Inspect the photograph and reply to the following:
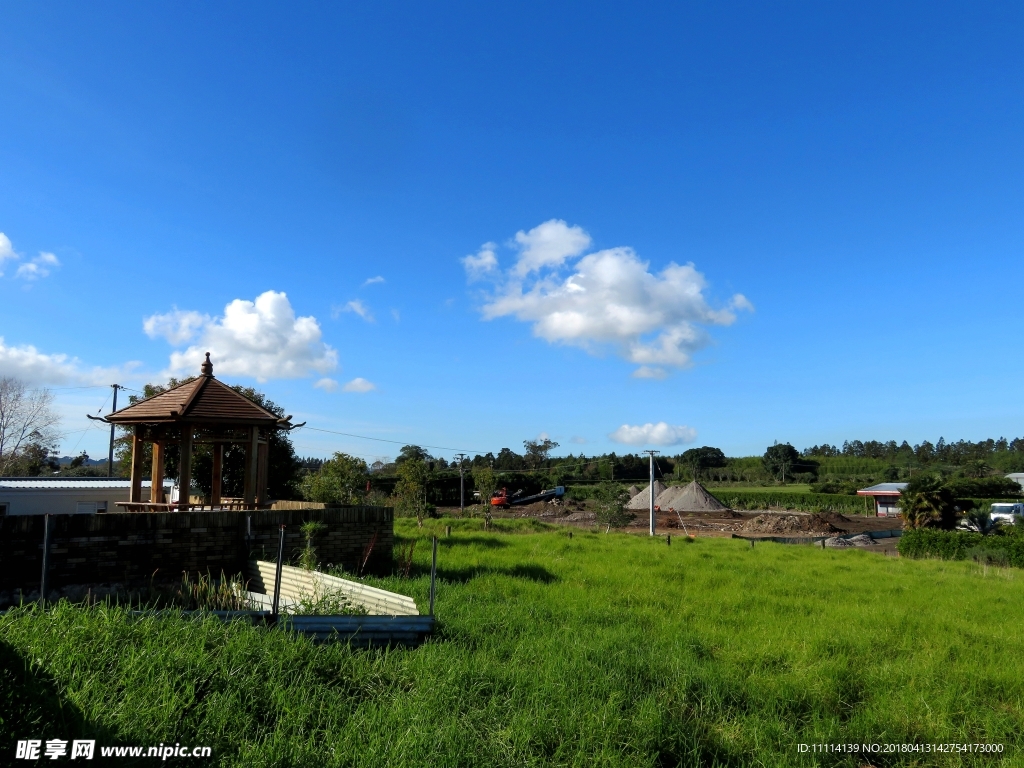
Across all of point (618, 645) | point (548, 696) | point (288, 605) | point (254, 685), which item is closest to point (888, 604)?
point (618, 645)

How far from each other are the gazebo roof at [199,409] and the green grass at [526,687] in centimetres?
623

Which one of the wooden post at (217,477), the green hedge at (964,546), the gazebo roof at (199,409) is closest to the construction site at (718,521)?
the green hedge at (964,546)

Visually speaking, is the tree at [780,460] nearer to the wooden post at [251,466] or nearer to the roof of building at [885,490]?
the roof of building at [885,490]

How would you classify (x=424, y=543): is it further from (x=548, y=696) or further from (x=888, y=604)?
(x=548, y=696)

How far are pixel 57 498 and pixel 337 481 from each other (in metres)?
10.5

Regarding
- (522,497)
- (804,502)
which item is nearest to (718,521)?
(804,502)

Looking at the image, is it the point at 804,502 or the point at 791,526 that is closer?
the point at 791,526

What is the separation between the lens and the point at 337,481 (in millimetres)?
27578

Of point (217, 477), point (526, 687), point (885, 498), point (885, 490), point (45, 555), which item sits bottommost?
point (885, 498)

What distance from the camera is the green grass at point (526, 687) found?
429 cm

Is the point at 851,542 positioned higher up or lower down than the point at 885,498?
lower down

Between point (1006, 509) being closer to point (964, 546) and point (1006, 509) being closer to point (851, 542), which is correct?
point (851, 542)

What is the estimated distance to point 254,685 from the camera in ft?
16.0

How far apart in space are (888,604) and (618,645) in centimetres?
662
